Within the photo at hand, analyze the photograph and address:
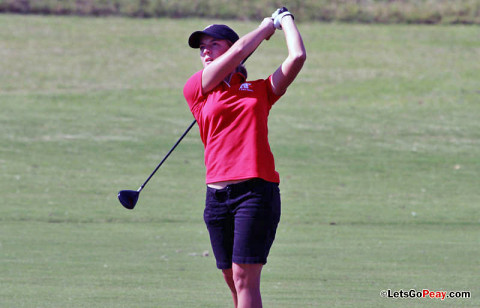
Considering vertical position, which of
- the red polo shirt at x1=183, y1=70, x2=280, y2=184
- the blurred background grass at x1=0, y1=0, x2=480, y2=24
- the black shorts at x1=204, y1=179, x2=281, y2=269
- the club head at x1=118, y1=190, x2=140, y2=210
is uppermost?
the red polo shirt at x1=183, y1=70, x2=280, y2=184

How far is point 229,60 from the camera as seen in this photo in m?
4.35

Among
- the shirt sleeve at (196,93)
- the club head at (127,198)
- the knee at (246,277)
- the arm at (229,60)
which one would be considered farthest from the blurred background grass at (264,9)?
the knee at (246,277)

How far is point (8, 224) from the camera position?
422 inches

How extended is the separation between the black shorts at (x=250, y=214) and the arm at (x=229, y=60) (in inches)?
20.8

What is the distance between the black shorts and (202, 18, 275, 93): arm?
527mm

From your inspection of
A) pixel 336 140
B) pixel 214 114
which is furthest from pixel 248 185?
pixel 336 140

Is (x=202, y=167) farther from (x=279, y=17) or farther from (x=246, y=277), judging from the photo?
(x=246, y=277)

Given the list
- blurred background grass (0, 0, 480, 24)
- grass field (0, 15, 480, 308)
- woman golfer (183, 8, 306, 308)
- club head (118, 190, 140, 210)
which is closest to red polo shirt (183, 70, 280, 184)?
woman golfer (183, 8, 306, 308)

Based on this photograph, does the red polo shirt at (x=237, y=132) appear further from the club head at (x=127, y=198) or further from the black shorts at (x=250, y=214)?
the club head at (x=127, y=198)

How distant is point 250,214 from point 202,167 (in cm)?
1159

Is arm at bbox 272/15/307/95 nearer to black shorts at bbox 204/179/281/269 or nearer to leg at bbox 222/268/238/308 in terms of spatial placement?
black shorts at bbox 204/179/281/269

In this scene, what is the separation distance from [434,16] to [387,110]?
936 centimetres

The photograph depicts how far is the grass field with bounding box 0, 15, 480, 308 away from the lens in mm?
7039

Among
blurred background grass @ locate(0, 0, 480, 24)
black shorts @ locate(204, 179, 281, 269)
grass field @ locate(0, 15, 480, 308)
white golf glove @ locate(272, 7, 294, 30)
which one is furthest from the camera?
blurred background grass @ locate(0, 0, 480, 24)
